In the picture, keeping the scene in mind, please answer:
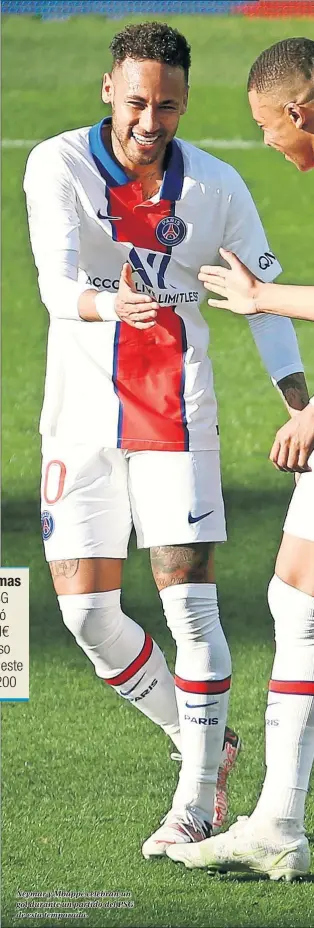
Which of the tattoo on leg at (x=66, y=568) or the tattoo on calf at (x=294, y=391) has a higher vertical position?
the tattoo on calf at (x=294, y=391)

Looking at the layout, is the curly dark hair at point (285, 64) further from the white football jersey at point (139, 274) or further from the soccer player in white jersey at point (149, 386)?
the white football jersey at point (139, 274)

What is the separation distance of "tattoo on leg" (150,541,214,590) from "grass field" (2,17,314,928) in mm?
655

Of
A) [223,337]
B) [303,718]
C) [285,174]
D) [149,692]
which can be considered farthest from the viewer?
[223,337]

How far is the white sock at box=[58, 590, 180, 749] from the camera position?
3.96 meters

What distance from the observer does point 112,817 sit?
4152mm

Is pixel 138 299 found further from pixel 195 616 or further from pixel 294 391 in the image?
pixel 195 616

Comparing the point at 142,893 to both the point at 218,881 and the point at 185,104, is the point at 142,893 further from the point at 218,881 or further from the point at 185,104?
the point at 185,104

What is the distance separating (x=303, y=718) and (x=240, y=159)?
154cm

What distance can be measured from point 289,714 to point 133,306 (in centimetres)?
96

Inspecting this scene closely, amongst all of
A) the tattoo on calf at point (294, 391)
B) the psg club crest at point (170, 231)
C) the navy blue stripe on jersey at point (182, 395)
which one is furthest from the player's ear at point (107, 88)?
the tattoo on calf at point (294, 391)

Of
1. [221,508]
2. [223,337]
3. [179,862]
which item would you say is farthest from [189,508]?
[223,337]

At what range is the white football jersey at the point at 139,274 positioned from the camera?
12.4ft

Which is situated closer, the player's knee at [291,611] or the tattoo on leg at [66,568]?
the player's knee at [291,611]

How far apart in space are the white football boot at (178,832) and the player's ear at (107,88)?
1633mm
